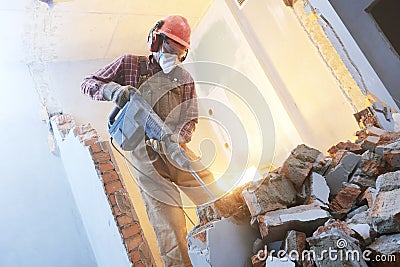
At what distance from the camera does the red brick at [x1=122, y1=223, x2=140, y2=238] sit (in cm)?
207

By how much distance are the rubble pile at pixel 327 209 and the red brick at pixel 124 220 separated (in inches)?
35.2

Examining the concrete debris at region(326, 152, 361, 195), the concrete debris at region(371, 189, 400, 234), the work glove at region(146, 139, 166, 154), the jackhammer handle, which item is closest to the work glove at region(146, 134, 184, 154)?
the work glove at region(146, 139, 166, 154)

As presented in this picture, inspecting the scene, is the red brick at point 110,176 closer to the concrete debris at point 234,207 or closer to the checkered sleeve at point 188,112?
the checkered sleeve at point 188,112

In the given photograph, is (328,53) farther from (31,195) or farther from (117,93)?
(31,195)

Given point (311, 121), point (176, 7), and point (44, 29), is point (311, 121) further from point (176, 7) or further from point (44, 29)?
point (44, 29)

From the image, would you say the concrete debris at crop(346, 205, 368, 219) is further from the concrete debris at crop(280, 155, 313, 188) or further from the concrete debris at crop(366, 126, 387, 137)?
the concrete debris at crop(366, 126, 387, 137)

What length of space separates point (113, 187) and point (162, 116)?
577 mm

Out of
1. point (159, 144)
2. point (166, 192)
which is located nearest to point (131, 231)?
point (166, 192)

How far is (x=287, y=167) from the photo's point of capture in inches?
56.3

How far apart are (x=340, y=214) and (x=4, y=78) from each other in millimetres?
2747

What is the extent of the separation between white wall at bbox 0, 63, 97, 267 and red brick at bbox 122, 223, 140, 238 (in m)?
0.64

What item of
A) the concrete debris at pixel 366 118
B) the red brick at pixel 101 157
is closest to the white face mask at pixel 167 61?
the red brick at pixel 101 157

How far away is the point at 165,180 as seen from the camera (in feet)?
6.59

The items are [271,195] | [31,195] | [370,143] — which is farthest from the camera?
[31,195]
